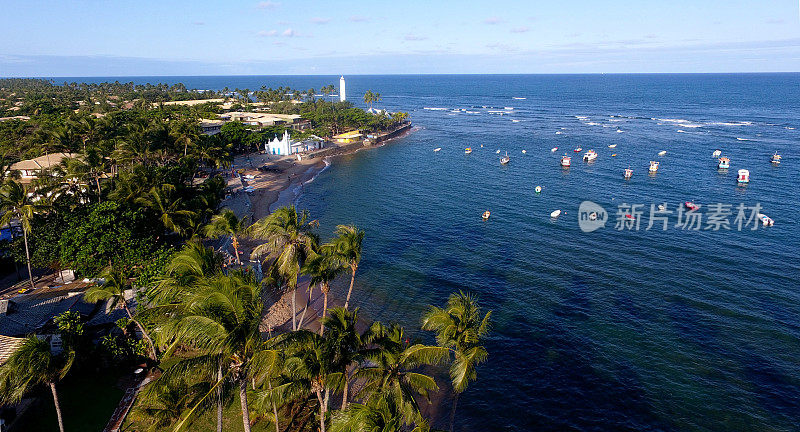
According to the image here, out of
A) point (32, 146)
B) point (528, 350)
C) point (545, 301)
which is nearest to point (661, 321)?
point (545, 301)

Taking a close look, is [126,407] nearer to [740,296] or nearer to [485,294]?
[485,294]

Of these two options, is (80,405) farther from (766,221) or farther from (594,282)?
(766,221)

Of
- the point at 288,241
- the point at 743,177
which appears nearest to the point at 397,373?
the point at 288,241

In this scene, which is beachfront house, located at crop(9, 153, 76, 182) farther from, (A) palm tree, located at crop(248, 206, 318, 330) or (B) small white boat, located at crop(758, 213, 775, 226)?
(B) small white boat, located at crop(758, 213, 775, 226)

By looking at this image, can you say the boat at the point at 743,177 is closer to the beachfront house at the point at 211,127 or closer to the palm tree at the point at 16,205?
the palm tree at the point at 16,205

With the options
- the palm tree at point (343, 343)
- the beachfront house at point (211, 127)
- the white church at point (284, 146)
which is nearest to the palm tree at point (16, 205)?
the palm tree at point (343, 343)
